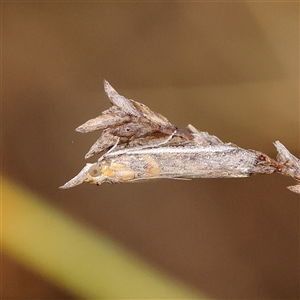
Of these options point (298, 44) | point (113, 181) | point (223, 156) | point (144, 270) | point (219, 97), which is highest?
point (298, 44)

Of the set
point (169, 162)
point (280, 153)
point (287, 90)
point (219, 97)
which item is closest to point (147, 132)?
point (169, 162)

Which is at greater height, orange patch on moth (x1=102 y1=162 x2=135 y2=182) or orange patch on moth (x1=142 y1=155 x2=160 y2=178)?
orange patch on moth (x1=142 y1=155 x2=160 y2=178)

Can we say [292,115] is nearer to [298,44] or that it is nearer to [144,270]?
[298,44]

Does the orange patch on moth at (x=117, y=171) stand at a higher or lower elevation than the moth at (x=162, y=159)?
lower

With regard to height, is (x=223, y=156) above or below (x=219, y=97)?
below

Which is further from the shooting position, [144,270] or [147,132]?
[144,270]

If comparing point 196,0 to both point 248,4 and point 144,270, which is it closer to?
point 248,4

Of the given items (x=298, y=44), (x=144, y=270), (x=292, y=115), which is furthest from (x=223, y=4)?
(x=144, y=270)

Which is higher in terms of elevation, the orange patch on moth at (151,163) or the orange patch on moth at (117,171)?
the orange patch on moth at (151,163)
